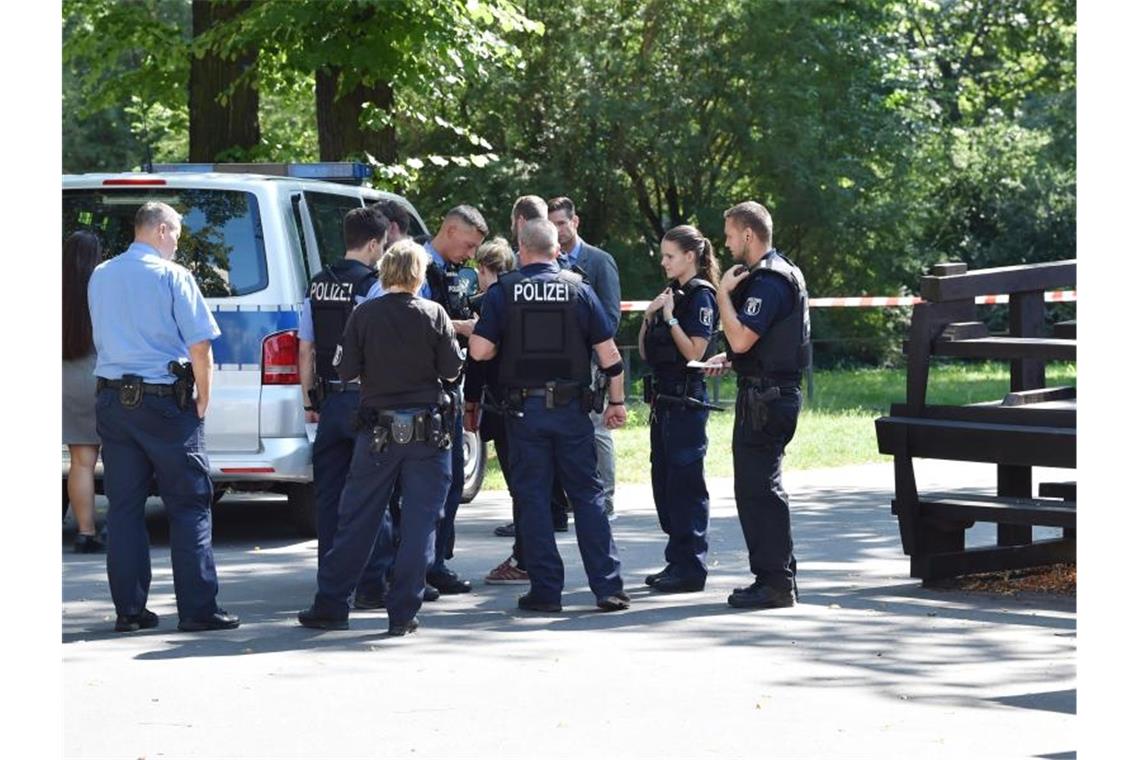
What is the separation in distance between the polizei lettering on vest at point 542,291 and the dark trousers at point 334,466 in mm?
881

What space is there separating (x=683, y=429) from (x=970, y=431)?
4.59ft

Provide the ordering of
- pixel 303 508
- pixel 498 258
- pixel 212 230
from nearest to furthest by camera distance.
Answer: pixel 498 258 < pixel 212 230 < pixel 303 508

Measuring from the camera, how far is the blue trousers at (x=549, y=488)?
9.11m

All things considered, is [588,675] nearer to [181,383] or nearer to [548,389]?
[548,389]

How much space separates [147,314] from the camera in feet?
27.7

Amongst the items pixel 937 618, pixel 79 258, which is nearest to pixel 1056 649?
pixel 937 618

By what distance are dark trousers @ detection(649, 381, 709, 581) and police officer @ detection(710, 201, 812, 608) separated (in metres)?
0.52

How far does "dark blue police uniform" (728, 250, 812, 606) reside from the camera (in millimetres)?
9055

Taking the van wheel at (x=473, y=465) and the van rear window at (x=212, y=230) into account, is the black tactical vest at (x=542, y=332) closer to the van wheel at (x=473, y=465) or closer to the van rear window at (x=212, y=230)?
the van rear window at (x=212, y=230)

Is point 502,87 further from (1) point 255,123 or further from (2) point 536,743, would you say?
(2) point 536,743

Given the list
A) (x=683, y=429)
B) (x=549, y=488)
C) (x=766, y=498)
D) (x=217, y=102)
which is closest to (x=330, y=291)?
(x=549, y=488)

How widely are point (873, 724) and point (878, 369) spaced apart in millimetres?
26836

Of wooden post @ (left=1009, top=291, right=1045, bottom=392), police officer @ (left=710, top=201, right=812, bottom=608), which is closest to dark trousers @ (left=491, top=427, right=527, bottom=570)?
police officer @ (left=710, top=201, right=812, bottom=608)

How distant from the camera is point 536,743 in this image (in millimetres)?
6305
